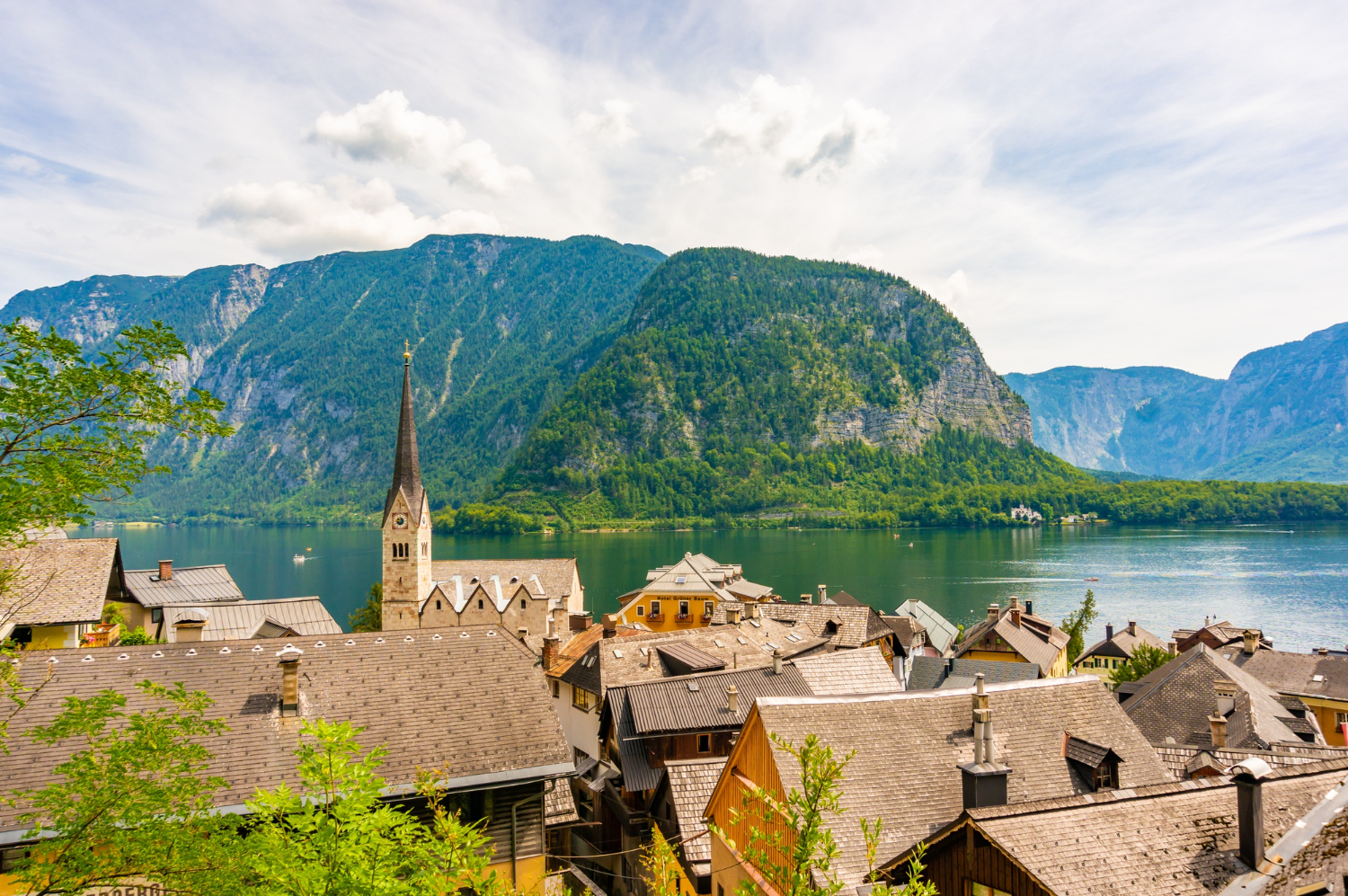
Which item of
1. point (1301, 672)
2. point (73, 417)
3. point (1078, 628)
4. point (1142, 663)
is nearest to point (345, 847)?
point (73, 417)

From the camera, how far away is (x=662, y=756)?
2827 cm

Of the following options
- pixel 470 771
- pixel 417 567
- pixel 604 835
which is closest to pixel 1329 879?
pixel 470 771

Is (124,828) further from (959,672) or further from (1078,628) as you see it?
(1078,628)

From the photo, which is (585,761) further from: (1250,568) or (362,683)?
(1250,568)

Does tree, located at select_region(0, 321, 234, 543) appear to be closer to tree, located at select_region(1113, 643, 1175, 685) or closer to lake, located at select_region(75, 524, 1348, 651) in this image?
tree, located at select_region(1113, 643, 1175, 685)

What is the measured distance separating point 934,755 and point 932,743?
26 cm

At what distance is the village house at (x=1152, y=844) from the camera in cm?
1023

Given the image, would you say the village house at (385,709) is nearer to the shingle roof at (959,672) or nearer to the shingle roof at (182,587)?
the shingle roof at (959,672)

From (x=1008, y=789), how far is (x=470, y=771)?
10210mm

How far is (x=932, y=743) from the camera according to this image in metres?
16.0

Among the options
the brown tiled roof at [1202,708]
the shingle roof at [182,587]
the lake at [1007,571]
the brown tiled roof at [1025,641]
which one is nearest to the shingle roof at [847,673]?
the brown tiled roof at [1202,708]

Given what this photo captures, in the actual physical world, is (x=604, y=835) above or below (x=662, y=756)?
below

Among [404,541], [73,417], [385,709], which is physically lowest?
[385,709]

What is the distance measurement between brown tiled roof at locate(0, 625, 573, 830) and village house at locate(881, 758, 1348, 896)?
8.43m
